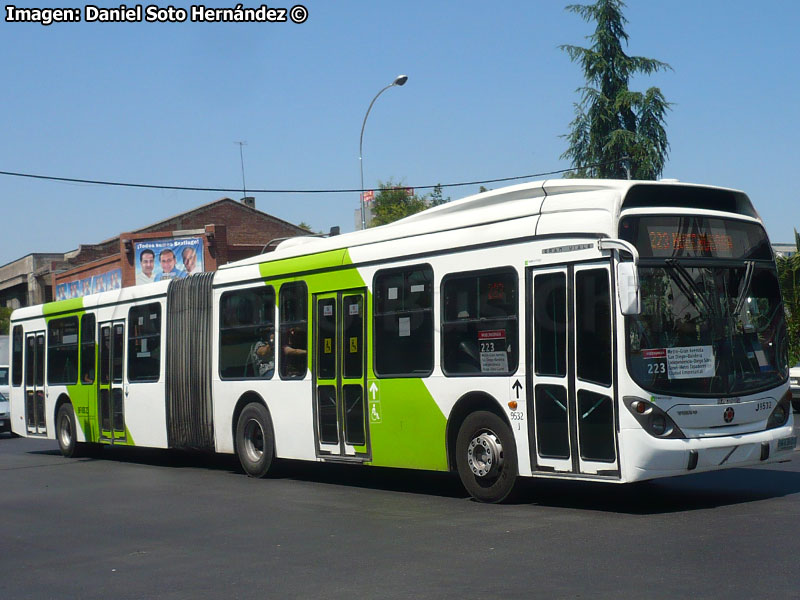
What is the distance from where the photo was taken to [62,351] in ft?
71.1

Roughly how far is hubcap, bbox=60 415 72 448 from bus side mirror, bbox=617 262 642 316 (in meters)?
14.6

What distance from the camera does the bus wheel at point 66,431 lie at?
2117cm

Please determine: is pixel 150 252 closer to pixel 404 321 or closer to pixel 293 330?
→ pixel 293 330

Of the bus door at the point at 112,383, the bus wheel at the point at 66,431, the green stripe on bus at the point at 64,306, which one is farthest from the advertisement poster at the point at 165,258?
the bus door at the point at 112,383

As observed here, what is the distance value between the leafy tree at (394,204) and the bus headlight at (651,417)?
→ 61197 millimetres

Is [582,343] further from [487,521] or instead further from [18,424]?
[18,424]

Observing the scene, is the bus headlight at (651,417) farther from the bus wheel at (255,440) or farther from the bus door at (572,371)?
the bus wheel at (255,440)

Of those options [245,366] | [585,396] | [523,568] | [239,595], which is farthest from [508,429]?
[245,366]

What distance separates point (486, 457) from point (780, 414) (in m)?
2.97

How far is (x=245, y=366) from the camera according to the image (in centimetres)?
1586

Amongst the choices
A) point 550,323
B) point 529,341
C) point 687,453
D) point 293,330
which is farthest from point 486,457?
point 293,330

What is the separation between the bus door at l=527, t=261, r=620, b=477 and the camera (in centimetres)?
997

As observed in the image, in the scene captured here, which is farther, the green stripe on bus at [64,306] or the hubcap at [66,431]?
the hubcap at [66,431]

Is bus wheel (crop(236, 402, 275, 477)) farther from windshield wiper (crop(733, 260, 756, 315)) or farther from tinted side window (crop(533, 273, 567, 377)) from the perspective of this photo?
windshield wiper (crop(733, 260, 756, 315))
